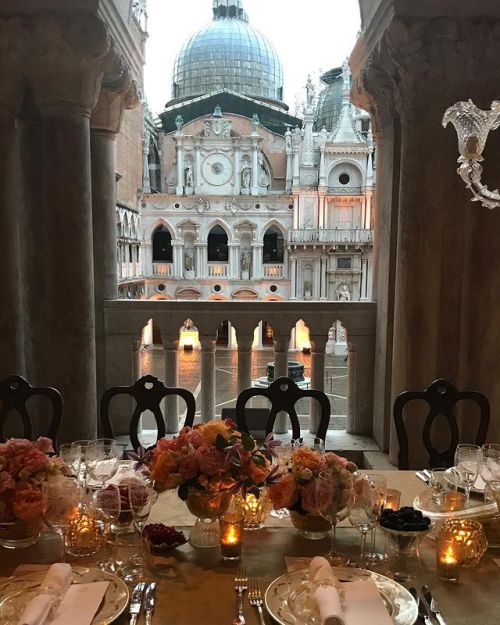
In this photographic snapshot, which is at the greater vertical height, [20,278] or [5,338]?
[20,278]

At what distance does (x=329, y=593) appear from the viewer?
1.26 meters

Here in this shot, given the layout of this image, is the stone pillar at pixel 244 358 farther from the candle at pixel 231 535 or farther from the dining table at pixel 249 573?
the candle at pixel 231 535

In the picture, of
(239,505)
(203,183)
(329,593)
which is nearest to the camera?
(329,593)

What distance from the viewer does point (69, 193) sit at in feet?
10.5

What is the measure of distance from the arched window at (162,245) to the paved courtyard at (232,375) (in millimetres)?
9563

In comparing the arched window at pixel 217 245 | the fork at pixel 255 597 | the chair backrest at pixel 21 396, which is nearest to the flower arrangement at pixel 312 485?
the fork at pixel 255 597

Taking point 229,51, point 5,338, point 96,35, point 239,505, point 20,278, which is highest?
point 229,51

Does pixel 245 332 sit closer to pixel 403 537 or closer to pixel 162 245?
pixel 403 537

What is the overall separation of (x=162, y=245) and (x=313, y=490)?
2789 centimetres

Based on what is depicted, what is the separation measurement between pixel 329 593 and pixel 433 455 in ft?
4.44

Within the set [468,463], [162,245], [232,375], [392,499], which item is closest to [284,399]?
[468,463]

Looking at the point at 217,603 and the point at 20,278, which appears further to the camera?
the point at 20,278

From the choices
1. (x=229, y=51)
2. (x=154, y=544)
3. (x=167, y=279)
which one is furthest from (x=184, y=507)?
(x=229, y=51)

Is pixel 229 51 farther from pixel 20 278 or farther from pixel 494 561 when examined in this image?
pixel 494 561
